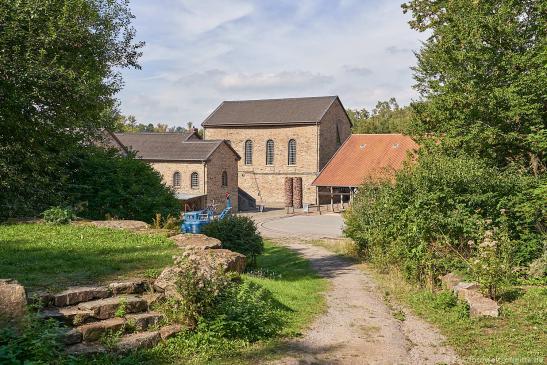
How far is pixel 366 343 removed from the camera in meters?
7.78

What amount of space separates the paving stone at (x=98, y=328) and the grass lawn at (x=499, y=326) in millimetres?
4871

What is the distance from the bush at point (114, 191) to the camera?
725 inches

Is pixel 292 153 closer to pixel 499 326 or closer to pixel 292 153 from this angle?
pixel 292 153

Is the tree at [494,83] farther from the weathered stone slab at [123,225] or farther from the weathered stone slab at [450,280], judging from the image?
the weathered stone slab at [123,225]

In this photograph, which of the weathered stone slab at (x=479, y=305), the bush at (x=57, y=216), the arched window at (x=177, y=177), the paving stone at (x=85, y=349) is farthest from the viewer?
the arched window at (x=177, y=177)

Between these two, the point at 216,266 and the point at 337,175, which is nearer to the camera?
the point at 216,266

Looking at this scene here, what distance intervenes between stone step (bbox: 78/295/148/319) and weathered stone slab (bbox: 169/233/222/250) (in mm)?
3200

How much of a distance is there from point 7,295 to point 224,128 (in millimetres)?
50266

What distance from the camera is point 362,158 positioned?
140 feet

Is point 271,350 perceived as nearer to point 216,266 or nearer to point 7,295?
point 216,266

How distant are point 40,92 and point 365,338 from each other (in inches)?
386

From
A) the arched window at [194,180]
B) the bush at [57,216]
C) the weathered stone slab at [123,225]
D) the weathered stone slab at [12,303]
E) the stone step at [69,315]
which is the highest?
the arched window at [194,180]

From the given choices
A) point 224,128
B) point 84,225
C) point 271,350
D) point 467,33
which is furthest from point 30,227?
point 224,128

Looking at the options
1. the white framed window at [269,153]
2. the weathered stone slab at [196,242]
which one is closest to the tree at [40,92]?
the weathered stone slab at [196,242]
